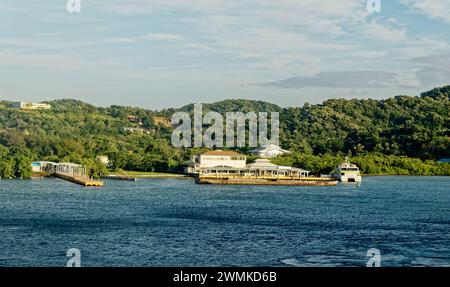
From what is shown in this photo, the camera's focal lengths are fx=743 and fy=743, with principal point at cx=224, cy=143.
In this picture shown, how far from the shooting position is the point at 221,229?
54.3 feet

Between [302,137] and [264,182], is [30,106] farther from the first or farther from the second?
[264,182]

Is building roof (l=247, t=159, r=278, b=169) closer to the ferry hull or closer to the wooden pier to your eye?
the ferry hull

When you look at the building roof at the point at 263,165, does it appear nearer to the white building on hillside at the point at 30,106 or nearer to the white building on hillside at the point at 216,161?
the white building on hillside at the point at 216,161

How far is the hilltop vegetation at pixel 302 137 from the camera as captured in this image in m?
46.5

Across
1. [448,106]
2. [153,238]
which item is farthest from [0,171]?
[448,106]

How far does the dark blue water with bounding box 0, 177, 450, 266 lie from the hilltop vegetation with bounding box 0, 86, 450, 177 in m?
18.1

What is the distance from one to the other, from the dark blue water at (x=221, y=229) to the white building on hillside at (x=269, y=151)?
21.7 metres

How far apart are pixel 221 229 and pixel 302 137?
4020 centimetres

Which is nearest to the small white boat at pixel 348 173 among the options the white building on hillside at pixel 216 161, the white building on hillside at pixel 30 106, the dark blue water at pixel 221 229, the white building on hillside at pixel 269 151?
the white building on hillside at pixel 216 161

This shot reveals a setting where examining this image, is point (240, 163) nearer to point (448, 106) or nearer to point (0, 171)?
point (0, 171)

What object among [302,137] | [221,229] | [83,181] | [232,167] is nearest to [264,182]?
[232,167]

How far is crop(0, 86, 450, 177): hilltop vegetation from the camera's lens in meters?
46.5

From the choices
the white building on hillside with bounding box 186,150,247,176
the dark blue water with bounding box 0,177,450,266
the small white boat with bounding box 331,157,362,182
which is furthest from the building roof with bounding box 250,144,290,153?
the dark blue water with bounding box 0,177,450,266

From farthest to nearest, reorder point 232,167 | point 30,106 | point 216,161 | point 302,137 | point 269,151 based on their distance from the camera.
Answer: point 30,106
point 302,137
point 269,151
point 216,161
point 232,167
